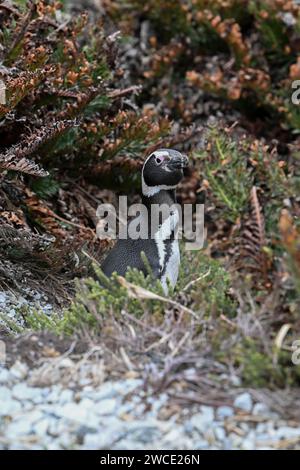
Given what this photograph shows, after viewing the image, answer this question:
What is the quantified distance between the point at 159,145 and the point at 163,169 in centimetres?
105

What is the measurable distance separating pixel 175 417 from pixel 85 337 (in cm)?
54

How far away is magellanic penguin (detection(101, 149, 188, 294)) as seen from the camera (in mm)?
3873

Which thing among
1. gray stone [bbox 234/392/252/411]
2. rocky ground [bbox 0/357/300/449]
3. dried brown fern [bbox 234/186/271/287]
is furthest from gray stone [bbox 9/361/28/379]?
dried brown fern [bbox 234/186/271/287]

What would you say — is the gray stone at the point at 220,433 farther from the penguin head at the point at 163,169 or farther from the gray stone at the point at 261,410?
the penguin head at the point at 163,169

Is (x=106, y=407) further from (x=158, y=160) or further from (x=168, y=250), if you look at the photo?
(x=158, y=160)

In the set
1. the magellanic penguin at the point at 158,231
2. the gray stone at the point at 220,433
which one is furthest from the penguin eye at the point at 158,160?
the gray stone at the point at 220,433

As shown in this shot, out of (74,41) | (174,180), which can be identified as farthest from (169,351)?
(74,41)

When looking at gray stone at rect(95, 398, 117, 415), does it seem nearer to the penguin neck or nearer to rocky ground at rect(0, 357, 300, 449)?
rocky ground at rect(0, 357, 300, 449)

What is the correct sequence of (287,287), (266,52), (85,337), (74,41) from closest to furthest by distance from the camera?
(287,287)
(85,337)
(74,41)
(266,52)

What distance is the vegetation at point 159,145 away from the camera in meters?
2.79

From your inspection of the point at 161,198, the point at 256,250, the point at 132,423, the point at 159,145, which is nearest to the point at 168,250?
the point at 161,198

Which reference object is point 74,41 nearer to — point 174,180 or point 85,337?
point 174,180

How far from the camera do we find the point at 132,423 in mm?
2479
